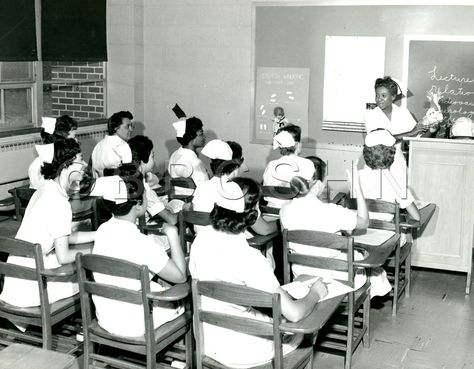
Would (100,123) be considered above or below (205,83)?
below

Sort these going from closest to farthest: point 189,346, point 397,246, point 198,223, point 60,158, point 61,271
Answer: point 61,271
point 189,346
point 60,158
point 198,223
point 397,246

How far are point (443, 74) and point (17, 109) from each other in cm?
420

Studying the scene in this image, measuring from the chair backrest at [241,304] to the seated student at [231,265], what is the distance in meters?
0.09

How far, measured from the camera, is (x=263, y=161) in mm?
7453

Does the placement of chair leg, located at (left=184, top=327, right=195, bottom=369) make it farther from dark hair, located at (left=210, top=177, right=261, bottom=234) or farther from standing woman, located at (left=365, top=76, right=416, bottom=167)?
standing woman, located at (left=365, top=76, right=416, bottom=167)

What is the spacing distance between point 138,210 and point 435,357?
204 centimetres

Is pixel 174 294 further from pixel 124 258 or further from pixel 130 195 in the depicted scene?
pixel 130 195

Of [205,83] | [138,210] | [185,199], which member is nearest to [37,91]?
[205,83]

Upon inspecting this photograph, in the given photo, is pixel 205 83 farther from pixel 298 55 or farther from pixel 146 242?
pixel 146 242

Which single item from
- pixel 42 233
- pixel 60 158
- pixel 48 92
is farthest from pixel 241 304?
pixel 48 92

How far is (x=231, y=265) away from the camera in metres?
2.83

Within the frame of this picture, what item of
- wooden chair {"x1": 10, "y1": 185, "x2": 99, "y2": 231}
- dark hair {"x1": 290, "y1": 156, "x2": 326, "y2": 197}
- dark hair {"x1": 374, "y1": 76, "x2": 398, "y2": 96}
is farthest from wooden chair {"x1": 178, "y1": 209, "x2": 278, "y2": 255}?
dark hair {"x1": 374, "y1": 76, "x2": 398, "y2": 96}

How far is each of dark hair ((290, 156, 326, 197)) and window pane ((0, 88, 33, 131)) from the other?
12.1 feet

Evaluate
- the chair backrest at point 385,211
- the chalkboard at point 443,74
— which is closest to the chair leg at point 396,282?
the chair backrest at point 385,211
